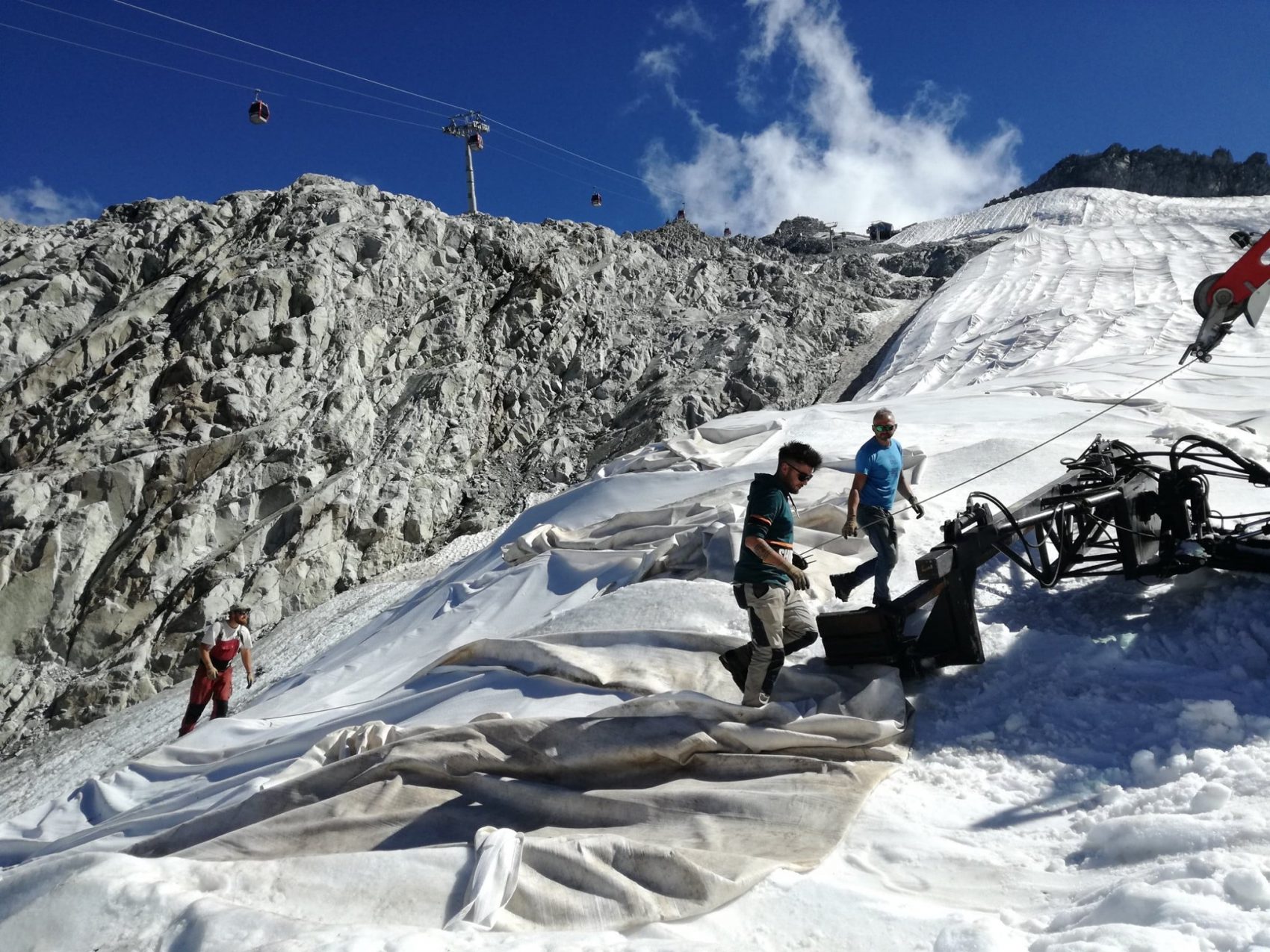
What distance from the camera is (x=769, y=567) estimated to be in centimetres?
402

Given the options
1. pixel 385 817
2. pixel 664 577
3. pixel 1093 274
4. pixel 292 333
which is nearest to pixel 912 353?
pixel 1093 274

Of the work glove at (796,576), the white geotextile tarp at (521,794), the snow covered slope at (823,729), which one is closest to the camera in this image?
the snow covered slope at (823,729)

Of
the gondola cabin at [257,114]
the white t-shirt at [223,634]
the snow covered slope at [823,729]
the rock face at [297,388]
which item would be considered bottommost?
the snow covered slope at [823,729]

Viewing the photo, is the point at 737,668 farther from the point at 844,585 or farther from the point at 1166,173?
the point at 1166,173

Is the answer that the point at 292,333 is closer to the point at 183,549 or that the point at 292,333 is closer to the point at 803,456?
the point at 183,549

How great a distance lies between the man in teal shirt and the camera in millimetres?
3975

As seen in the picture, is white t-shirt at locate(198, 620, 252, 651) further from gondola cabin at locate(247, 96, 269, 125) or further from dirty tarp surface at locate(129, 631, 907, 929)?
gondola cabin at locate(247, 96, 269, 125)

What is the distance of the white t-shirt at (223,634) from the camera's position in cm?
833

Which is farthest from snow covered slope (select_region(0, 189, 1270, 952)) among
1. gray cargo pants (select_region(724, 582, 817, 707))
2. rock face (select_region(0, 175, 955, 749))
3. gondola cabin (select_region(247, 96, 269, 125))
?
gondola cabin (select_region(247, 96, 269, 125))

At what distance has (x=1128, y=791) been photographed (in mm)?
3406

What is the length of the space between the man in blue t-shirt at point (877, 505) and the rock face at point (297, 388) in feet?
44.5

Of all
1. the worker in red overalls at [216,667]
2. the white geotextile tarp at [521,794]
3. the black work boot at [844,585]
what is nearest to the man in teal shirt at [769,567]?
the white geotextile tarp at [521,794]

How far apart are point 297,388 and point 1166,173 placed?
4913 centimetres

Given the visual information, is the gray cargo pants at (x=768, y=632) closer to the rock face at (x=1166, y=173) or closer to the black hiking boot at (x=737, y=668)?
the black hiking boot at (x=737, y=668)
